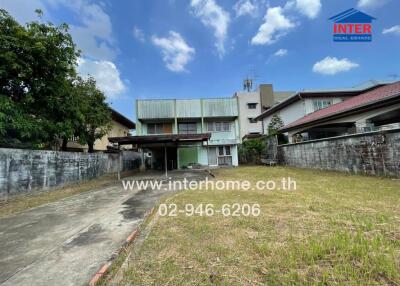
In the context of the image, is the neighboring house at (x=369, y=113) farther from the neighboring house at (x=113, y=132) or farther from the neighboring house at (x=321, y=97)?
the neighboring house at (x=113, y=132)

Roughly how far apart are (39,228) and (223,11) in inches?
509

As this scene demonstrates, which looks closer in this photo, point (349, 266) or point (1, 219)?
point (349, 266)

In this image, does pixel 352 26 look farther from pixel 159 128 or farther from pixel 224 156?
pixel 159 128

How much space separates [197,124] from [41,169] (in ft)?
46.7

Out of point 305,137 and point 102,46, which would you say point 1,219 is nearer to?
point 102,46

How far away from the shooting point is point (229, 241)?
10.0ft

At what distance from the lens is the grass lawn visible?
7.11ft

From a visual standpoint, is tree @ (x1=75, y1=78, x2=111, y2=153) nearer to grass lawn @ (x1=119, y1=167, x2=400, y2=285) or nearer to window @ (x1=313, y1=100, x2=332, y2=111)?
grass lawn @ (x1=119, y1=167, x2=400, y2=285)

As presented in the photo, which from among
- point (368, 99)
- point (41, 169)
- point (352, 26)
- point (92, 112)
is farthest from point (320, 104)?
point (41, 169)

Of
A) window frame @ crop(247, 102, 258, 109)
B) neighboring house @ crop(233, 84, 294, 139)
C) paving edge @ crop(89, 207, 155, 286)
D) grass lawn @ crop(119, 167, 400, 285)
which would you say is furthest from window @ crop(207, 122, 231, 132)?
paving edge @ crop(89, 207, 155, 286)

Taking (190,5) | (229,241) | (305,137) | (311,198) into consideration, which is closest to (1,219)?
(229,241)

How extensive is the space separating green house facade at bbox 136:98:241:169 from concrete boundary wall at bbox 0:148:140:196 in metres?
7.55

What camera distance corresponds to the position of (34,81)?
8.20 metres

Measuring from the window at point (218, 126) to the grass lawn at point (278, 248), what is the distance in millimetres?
16035
